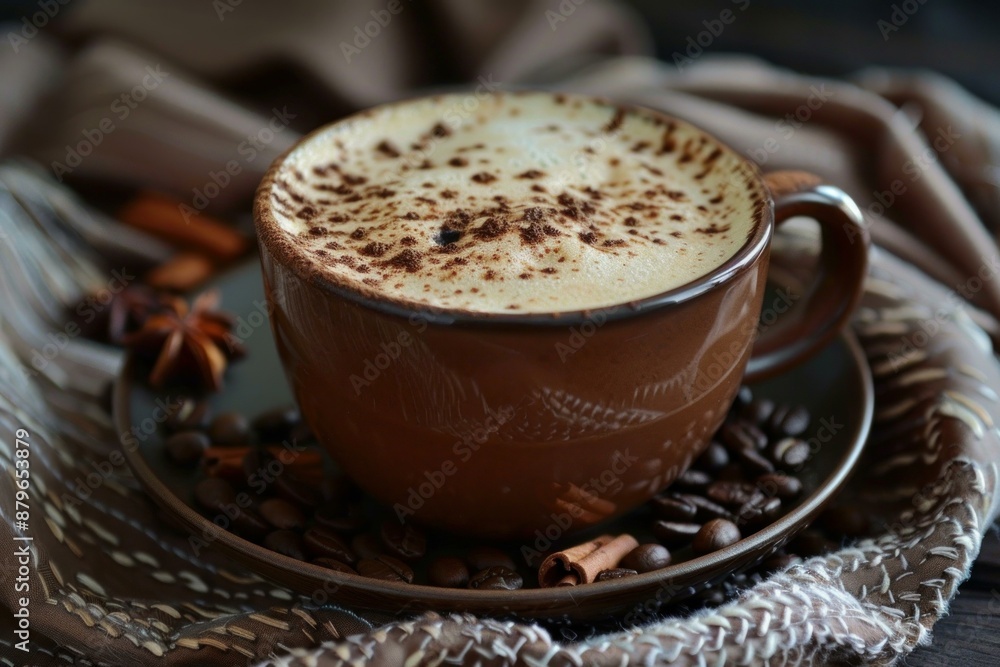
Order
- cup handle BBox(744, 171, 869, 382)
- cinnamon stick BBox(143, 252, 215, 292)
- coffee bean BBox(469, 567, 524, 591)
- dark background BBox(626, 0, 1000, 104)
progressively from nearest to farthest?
coffee bean BBox(469, 567, 524, 591), cup handle BBox(744, 171, 869, 382), cinnamon stick BBox(143, 252, 215, 292), dark background BBox(626, 0, 1000, 104)

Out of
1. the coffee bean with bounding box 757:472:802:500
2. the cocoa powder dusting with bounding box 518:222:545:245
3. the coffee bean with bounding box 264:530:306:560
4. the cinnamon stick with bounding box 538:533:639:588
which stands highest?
the cocoa powder dusting with bounding box 518:222:545:245

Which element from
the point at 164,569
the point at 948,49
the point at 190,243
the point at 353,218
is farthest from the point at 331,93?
the point at 948,49

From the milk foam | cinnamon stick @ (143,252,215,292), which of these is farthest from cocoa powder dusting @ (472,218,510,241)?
cinnamon stick @ (143,252,215,292)

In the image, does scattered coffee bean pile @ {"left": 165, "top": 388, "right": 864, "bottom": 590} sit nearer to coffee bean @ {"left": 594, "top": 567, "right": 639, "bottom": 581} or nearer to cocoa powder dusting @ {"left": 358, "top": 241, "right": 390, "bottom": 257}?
coffee bean @ {"left": 594, "top": 567, "right": 639, "bottom": 581}

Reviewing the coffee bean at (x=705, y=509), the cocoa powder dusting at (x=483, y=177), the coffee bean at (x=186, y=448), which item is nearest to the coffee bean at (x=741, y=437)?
the coffee bean at (x=705, y=509)

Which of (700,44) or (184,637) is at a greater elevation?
(700,44)

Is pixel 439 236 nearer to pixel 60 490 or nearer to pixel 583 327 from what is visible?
pixel 583 327
